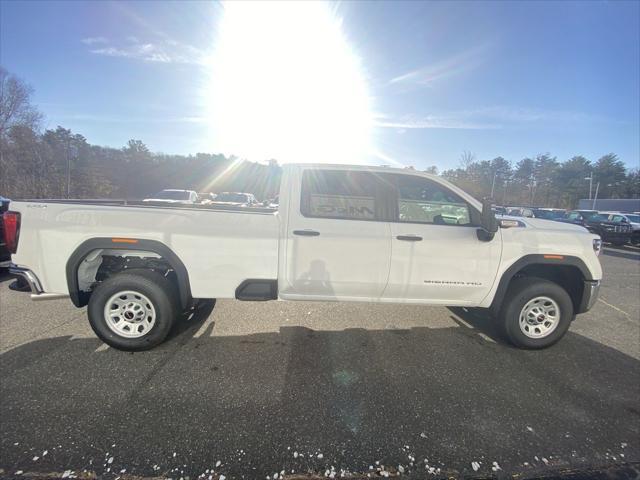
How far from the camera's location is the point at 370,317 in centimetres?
413

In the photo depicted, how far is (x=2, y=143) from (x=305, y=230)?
35.1 meters

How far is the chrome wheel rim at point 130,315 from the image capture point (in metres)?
2.96

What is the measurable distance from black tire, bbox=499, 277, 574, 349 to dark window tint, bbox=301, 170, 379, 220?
6.19ft

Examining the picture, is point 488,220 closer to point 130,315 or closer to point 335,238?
point 335,238

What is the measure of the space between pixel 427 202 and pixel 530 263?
1345 mm

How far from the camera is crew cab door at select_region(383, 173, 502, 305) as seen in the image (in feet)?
9.98

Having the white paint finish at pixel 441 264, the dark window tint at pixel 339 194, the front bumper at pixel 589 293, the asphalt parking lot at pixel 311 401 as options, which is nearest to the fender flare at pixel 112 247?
the asphalt parking lot at pixel 311 401

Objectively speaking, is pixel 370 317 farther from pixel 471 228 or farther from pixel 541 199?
pixel 541 199

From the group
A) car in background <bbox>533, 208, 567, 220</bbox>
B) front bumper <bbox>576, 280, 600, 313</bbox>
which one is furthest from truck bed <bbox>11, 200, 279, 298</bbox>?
car in background <bbox>533, 208, 567, 220</bbox>

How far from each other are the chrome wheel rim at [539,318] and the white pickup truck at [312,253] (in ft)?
0.04

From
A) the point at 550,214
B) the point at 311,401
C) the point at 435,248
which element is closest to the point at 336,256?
the point at 435,248

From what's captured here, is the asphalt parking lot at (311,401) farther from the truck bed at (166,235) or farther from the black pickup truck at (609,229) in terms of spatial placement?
the black pickup truck at (609,229)

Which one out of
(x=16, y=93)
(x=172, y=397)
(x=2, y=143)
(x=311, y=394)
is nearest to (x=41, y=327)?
(x=172, y=397)

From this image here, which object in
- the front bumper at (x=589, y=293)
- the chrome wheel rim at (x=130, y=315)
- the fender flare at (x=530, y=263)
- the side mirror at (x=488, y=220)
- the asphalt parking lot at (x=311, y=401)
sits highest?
the side mirror at (x=488, y=220)
